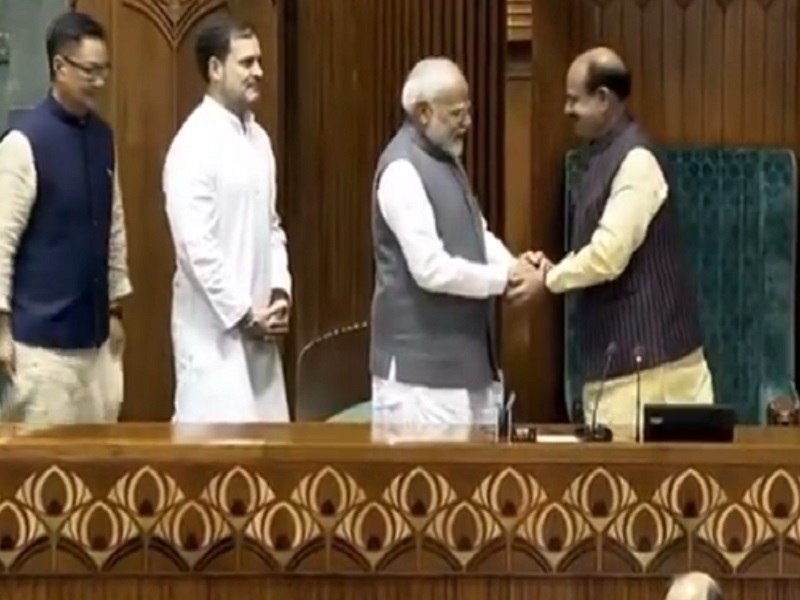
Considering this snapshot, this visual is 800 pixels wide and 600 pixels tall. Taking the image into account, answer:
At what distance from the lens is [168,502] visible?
3850 millimetres

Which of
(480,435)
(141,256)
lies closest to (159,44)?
(141,256)

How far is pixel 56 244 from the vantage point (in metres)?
5.15

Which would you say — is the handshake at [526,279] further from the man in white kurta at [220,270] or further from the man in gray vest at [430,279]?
the man in white kurta at [220,270]

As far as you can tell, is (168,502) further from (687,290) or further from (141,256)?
(141,256)

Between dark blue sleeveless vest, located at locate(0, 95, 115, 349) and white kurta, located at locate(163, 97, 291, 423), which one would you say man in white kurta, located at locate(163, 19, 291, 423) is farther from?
dark blue sleeveless vest, located at locate(0, 95, 115, 349)

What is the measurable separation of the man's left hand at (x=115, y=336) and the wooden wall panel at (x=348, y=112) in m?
0.78

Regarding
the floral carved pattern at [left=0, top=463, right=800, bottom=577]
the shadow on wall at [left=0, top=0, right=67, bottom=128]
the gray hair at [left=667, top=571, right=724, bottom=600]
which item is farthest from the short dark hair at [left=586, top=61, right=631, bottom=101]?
the gray hair at [left=667, top=571, right=724, bottom=600]

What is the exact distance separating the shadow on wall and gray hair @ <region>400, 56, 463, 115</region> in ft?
5.38

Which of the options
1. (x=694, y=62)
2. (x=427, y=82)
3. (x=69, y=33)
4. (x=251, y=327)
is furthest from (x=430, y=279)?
(x=694, y=62)

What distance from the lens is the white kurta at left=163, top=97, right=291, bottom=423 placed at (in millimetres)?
5059

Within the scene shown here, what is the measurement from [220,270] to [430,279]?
0.57m

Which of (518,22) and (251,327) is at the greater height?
(518,22)

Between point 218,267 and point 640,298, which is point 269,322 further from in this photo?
point 640,298

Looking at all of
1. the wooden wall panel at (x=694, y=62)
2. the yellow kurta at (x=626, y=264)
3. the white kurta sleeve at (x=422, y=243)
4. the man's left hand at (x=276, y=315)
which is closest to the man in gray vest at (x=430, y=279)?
the white kurta sleeve at (x=422, y=243)
